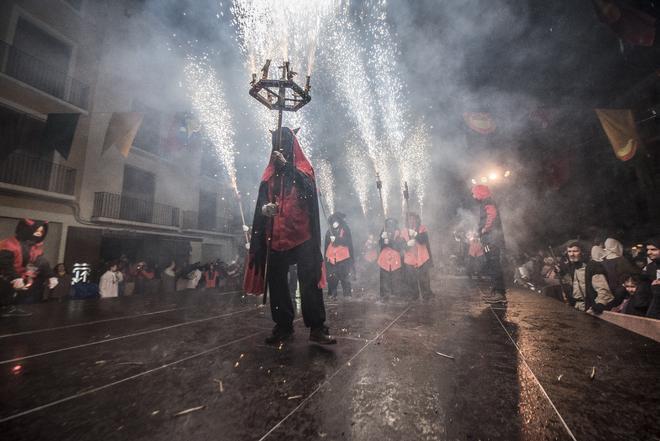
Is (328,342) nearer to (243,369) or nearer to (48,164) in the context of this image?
(243,369)

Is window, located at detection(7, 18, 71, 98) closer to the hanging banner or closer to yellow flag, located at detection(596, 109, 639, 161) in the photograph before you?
the hanging banner

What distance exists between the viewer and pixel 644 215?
1048 cm

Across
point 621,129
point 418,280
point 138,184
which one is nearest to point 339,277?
point 418,280

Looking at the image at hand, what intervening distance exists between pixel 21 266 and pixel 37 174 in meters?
8.95

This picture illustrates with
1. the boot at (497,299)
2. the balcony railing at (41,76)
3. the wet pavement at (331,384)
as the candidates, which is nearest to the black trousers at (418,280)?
the boot at (497,299)

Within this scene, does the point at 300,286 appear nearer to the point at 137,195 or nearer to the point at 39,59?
the point at 39,59

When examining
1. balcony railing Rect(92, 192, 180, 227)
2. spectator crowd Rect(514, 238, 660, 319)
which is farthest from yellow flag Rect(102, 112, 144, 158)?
spectator crowd Rect(514, 238, 660, 319)

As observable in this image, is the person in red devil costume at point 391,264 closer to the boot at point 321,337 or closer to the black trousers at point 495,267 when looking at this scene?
the black trousers at point 495,267

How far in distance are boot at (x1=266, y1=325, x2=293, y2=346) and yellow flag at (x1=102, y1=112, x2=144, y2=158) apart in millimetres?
11357

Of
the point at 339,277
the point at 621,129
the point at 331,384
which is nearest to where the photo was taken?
the point at 331,384

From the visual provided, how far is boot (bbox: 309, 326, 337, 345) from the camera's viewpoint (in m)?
2.46

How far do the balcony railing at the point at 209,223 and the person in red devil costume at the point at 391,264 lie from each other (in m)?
15.6

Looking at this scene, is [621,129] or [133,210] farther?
[133,210]

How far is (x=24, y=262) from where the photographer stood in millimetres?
5551
